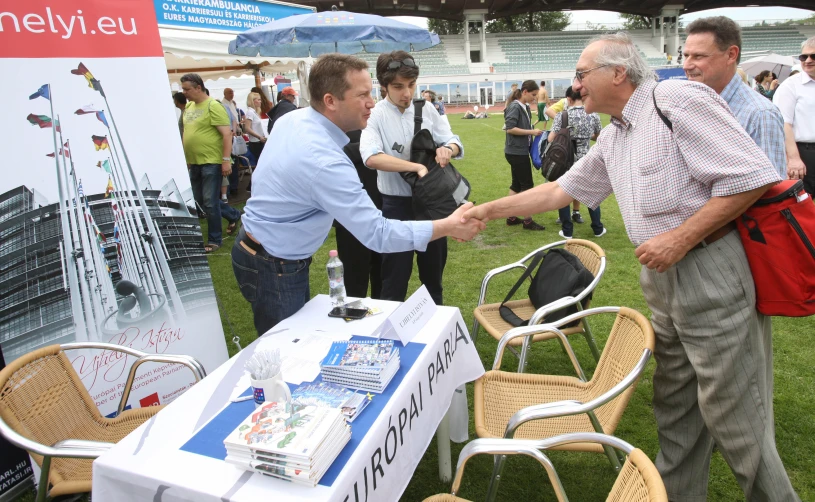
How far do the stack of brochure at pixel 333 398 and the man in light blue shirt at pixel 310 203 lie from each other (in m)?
0.71

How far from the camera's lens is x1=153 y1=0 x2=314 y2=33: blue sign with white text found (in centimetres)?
610

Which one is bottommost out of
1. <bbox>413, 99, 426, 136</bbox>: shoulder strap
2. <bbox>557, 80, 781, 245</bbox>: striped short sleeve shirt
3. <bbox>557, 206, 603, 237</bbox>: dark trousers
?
<bbox>557, 206, 603, 237</bbox>: dark trousers

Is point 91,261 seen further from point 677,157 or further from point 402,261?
point 677,157

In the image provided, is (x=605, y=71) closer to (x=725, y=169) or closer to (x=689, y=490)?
(x=725, y=169)

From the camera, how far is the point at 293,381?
1.77 metres

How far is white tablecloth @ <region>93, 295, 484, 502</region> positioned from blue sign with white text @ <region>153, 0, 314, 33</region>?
5.14 m

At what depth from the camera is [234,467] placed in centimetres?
136

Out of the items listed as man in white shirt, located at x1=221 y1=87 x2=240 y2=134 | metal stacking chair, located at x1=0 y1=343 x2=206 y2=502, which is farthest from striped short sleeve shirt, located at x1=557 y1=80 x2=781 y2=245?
man in white shirt, located at x1=221 y1=87 x2=240 y2=134

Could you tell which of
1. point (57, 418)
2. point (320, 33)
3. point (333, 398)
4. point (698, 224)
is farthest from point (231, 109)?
point (698, 224)

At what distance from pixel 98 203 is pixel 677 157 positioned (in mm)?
2636

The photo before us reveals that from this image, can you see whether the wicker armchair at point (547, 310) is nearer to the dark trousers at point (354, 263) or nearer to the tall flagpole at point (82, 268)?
the dark trousers at point (354, 263)

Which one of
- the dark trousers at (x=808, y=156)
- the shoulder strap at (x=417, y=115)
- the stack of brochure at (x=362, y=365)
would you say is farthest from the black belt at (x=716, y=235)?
the dark trousers at (x=808, y=156)

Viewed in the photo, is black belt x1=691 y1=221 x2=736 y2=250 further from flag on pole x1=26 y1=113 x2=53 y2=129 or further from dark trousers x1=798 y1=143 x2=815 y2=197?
dark trousers x1=798 y1=143 x2=815 y2=197

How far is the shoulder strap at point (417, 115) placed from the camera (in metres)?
3.24
